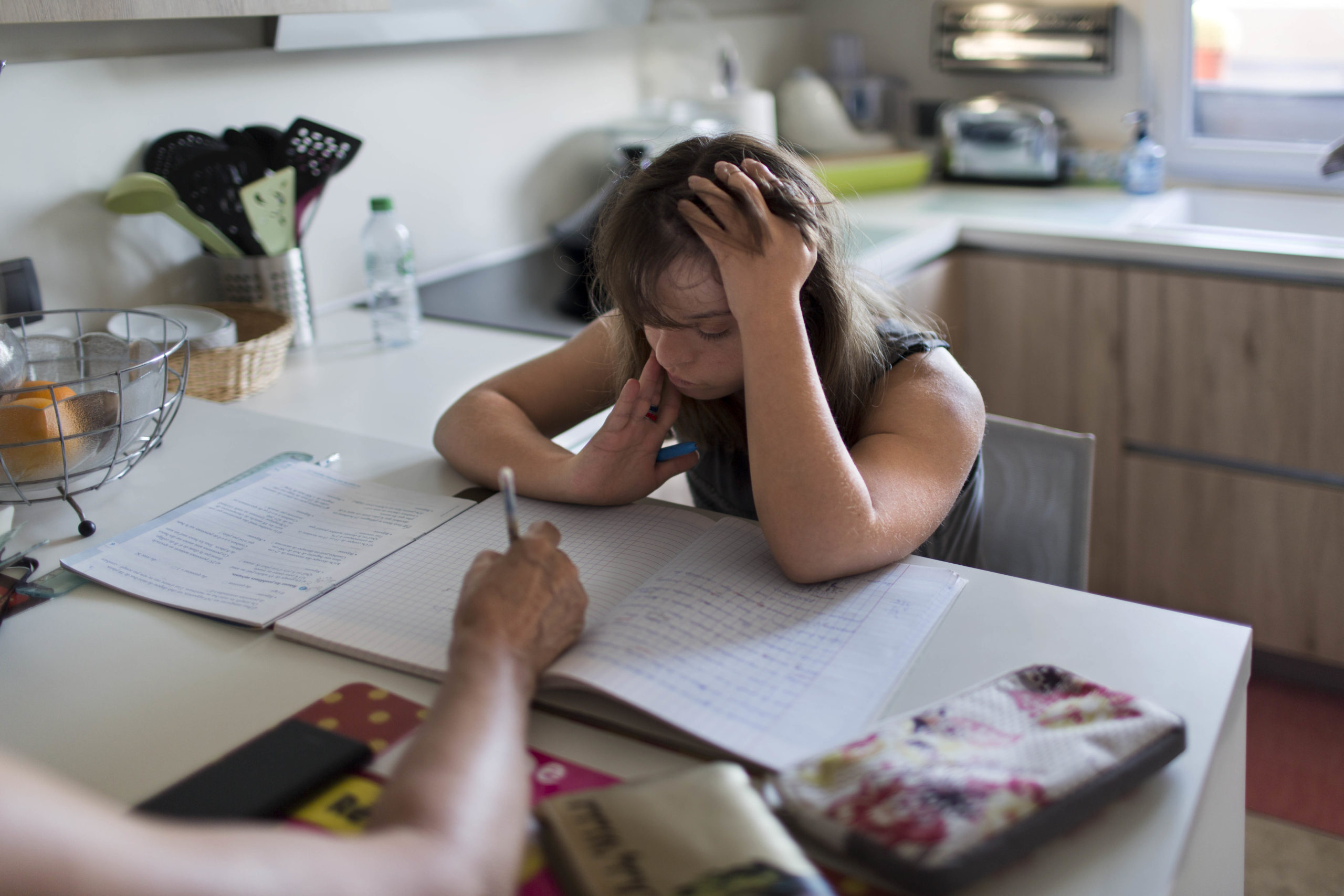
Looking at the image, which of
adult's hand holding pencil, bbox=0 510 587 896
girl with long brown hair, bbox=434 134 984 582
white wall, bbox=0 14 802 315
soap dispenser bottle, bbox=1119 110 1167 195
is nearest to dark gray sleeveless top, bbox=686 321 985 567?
girl with long brown hair, bbox=434 134 984 582

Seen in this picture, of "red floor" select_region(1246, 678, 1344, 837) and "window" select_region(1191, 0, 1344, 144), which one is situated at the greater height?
"window" select_region(1191, 0, 1344, 144)

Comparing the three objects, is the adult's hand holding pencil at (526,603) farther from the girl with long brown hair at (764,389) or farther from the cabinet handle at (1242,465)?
the cabinet handle at (1242,465)

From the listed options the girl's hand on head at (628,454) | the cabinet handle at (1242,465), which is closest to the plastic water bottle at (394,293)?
the girl's hand on head at (628,454)

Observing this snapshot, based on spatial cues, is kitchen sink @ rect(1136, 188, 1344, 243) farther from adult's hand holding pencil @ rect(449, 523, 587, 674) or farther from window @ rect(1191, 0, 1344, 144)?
adult's hand holding pencil @ rect(449, 523, 587, 674)

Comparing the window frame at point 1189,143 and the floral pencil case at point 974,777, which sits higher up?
the window frame at point 1189,143

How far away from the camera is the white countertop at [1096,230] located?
1.94 metres

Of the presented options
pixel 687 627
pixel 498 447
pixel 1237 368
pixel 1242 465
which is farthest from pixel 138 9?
pixel 1242 465

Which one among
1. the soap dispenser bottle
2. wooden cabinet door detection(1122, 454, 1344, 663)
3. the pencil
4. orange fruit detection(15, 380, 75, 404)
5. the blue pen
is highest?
the soap dispenser bottle

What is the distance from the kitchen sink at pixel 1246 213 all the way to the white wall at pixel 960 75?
0.27 metres

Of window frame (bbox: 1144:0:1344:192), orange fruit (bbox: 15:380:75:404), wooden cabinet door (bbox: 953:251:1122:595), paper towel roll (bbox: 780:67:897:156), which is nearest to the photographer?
orange fruit (bbox: 15:380:75:404)

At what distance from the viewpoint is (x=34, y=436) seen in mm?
1050

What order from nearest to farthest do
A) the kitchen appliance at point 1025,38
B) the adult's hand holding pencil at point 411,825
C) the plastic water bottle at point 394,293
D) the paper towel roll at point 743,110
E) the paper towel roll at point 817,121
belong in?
the adult's hand holding pencil at point 411,825 → the plastic water bottle at point 394,293 → the paper towel roll at point 743,110 → the kitchen appliance at point 1025,38 → the paper towel roll at point 817,121

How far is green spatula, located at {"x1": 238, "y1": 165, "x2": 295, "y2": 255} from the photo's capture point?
1.57 m

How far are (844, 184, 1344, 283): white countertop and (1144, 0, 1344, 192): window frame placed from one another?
0.07 metres
